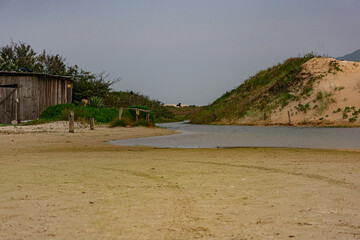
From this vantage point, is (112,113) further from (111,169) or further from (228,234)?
(228,234)

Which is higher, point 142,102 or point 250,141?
point 142,102

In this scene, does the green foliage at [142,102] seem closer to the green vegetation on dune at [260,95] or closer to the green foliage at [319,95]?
the green vegetation on dune at [260,95]

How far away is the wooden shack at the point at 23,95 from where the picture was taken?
89.6 ft

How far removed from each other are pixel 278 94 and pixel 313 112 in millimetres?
7220

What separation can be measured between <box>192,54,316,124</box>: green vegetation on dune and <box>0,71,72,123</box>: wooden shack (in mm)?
22677

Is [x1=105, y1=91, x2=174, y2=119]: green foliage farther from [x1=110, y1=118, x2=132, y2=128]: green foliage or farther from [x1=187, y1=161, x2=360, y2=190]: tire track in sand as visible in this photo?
[x1=187, y1=161, x2=360, y2=190]: tire track in sand

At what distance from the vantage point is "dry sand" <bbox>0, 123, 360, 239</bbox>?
4156 millimetres

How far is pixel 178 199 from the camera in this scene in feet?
18.3

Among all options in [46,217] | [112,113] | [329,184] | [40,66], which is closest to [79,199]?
[46,217]

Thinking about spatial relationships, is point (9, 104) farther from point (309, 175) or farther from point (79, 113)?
point (309, 175)

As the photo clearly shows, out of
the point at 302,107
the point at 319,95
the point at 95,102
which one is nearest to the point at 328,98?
the point at 319,95

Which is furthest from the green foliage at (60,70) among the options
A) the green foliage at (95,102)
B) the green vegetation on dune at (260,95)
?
the green vegetation on dune at (260,95)

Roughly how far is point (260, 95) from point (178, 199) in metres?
45.5

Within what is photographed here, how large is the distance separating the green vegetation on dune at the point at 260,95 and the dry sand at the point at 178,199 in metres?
37.1
